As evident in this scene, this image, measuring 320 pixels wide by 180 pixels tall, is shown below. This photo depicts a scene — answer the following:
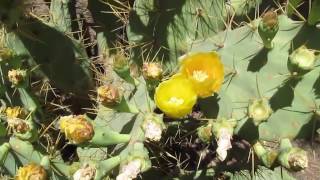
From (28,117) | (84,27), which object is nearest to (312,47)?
(28,117)

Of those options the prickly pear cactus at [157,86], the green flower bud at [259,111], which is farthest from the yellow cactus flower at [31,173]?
the green flower bud at [259,111]

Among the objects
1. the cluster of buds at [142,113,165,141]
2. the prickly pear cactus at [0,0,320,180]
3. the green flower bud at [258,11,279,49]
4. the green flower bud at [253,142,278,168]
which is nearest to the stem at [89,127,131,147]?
the prickly pear cactus at [0,0,320,180]

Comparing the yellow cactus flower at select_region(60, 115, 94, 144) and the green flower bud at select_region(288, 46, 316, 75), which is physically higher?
the green flower bud at select_region(288, 46, 316, 75)

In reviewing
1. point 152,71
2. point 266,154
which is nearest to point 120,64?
point 152,71

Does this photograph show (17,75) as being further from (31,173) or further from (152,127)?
(152,127)

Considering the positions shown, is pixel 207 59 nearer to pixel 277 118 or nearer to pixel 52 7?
pixel 277 118

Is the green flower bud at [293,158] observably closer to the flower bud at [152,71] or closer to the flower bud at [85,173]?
the flower bud at [152,71]

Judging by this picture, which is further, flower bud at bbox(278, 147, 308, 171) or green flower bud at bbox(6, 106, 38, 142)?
green flower bud at bbox(6, 106, 38, 142)

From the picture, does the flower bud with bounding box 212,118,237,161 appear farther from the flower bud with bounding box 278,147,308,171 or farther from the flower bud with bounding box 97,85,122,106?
the flower bud with bounding box 97,85,122,106
